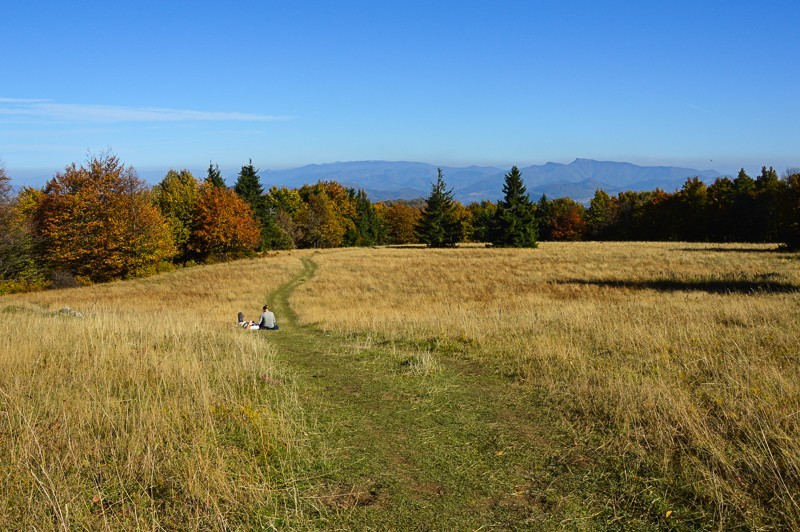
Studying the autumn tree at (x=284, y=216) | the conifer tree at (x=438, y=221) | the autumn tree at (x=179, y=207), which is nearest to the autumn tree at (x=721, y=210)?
the conifer tree at (x=438, y=221)

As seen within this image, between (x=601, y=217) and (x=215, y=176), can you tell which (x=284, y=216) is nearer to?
(x=215, y=176)

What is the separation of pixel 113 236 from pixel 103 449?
47.9 metres

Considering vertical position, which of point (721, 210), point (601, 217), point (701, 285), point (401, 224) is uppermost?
point (721, 210)

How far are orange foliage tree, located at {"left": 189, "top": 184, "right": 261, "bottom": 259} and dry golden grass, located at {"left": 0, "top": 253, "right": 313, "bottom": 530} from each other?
166 feet

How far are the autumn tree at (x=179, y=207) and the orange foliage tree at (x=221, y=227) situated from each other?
1.36m

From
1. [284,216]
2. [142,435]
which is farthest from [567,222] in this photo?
[142,435]

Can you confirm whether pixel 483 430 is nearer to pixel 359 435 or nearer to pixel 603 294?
pixel 359 435

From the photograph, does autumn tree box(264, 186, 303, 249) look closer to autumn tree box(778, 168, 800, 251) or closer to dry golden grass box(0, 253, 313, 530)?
autumn tree box(778, 168, 800, 251)

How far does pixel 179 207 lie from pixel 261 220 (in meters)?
12.2

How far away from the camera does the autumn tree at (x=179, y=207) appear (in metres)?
61.6

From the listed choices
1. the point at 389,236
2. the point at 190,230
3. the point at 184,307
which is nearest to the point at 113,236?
the point at 190,230

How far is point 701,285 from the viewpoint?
24422 mm

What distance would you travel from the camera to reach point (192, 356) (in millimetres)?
8734

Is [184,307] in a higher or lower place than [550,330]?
lower
